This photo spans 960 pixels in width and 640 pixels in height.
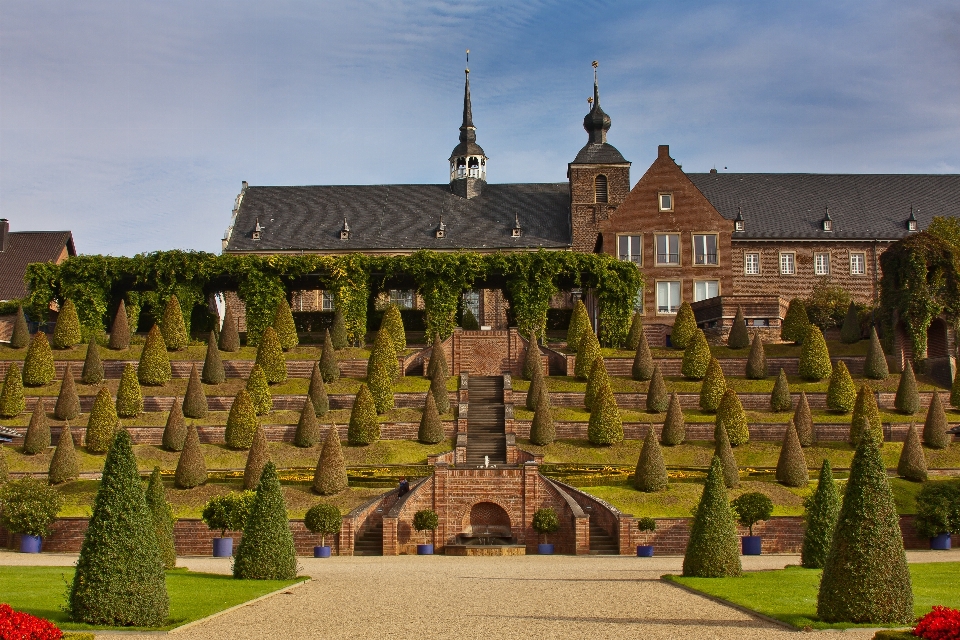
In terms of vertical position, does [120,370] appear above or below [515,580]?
above

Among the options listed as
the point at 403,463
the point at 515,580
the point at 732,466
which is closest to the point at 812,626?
the point at 515,580

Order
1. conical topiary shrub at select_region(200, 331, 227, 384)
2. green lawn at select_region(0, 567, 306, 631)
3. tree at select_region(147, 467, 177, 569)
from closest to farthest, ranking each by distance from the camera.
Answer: green lawn at select_region(0, 567, 306, 631), tree at select_region(147, 467, 177, 569), conical topiary shrub at select_region(200, 331, 227, 384)

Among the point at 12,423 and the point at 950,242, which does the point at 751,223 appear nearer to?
the point at 950,242

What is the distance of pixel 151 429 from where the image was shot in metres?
48.3

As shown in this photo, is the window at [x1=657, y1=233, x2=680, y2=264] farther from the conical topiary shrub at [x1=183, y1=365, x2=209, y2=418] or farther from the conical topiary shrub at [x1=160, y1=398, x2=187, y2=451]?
the conical topiary shrub at [x1=160, y1=398, x2=187, y2=451]

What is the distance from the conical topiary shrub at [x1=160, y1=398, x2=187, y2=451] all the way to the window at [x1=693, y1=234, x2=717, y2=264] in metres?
33.4

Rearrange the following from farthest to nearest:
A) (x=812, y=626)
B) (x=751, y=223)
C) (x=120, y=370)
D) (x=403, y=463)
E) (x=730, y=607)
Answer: (x=751, y=223) < (x=120, y=370) < (x=403, y=463) < (x=730, y=607) < (x=812, y=626)

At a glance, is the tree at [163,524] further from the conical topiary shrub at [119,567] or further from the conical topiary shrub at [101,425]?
the conical topiary shrub at [101,425]

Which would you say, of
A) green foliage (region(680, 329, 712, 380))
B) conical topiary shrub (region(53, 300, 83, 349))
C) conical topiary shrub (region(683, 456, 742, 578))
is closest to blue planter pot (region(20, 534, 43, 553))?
conical topiary shrub (region(683, 456, 742, 578))

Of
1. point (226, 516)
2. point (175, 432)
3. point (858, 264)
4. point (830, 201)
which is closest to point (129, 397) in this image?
point (175, 432)

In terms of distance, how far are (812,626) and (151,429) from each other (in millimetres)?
35353

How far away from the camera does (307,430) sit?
4662cm

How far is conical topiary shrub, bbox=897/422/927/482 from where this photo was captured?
41844 millimetres

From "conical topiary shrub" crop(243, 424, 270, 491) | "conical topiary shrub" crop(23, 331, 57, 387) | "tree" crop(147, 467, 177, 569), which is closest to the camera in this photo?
"tree" crop(147, 467, 177, 569)
